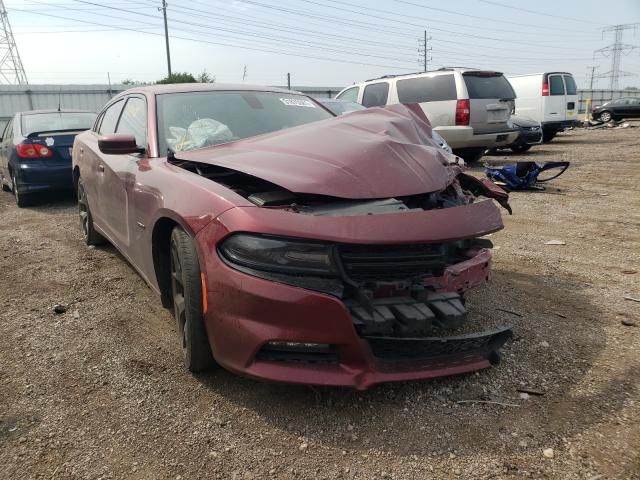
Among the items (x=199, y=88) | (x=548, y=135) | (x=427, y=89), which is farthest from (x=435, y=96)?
(x=548, y=135)

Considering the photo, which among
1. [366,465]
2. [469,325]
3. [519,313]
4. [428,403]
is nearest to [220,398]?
[366,465]

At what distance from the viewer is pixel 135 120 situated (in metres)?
3.75

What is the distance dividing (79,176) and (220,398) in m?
3.75

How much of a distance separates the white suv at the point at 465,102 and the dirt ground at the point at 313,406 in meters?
6.36

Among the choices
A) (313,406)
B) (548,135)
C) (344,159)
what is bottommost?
(313,406)

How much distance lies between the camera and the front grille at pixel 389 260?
211 centimetres

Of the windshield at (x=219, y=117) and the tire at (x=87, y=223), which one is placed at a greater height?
the windshield at (x=219, y=117)

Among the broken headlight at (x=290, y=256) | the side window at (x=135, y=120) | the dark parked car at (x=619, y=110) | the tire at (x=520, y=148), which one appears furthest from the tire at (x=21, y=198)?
the dark parked car at (x=619, y=110)

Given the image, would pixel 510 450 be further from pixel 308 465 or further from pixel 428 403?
pixel 308 465

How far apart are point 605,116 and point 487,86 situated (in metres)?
18.8

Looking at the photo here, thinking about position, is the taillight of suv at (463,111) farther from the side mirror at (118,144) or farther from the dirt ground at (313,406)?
the side mirror at (118,144)

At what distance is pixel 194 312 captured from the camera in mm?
2332

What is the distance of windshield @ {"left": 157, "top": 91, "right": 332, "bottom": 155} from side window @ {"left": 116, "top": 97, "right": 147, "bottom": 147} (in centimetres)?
17

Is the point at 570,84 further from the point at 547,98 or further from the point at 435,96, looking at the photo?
the point at 435,96
